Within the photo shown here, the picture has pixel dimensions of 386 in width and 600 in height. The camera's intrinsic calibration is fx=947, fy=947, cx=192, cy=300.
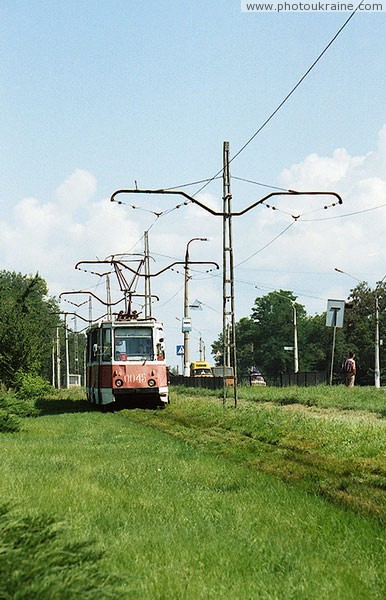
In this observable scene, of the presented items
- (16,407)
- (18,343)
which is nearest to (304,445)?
(16,407)

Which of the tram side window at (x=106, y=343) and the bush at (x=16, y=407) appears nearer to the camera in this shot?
the bush at (x=16, y=407)

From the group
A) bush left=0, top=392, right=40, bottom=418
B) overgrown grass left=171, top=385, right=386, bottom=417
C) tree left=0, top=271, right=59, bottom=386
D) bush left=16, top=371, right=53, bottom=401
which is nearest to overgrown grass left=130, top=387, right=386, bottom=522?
overgrown grass left=171, top=385, right=386, bottom=417

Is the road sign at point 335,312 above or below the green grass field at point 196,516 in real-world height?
above

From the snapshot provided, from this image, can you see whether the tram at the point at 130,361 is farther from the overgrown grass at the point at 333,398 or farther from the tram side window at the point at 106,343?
the overgrown grass at the point at 333,398

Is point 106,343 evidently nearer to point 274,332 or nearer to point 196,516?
point 196,516

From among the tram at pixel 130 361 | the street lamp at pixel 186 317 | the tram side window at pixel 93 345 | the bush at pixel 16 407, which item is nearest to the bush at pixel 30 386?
the street lamp at pixel 186 317

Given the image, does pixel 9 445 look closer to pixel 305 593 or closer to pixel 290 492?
pixel 290 492

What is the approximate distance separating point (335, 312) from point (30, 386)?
2244 centimetres

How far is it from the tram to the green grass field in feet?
40.8

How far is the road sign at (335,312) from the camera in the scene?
36031mm

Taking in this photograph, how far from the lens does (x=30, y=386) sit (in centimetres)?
5300

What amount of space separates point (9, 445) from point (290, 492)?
24.9 ft

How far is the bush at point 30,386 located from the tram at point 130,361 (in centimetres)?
1949

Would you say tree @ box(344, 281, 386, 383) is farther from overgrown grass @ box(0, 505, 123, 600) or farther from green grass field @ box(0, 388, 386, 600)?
overgrown grass @ box(0, 505, 123, 600)
